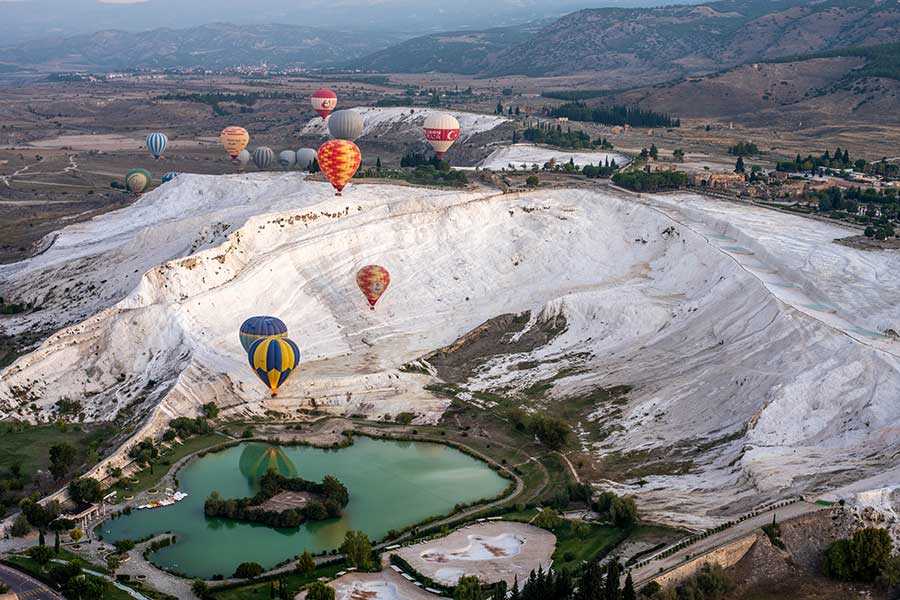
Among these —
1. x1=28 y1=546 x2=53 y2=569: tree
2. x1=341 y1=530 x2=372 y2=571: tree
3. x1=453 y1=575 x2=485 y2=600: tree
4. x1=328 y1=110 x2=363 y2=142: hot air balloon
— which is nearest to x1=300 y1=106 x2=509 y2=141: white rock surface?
x1=328 y1=110 x2=363 y2=142: hot air balloon

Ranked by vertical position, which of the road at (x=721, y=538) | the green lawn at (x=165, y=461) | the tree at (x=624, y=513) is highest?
the road at (x=721, y=538)

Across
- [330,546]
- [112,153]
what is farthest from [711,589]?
[112,153]

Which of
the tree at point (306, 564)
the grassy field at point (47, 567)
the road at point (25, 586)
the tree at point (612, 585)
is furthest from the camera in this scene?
the tree at point (306, 564)

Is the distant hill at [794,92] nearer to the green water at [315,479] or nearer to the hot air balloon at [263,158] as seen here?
the hot air balloon at [263,158]

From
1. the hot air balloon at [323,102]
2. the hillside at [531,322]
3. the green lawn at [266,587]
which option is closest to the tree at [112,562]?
the green lawn at [266,587]

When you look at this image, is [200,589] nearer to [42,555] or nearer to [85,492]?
[42,555]

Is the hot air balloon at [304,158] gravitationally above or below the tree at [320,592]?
above

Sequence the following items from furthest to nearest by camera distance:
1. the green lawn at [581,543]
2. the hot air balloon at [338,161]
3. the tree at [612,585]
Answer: the hot air balloon at [338,161] < the green lawn at [581,543] < the tree at [612,585]

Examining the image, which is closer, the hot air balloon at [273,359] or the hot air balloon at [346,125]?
the hot air balloon at [273,359]
